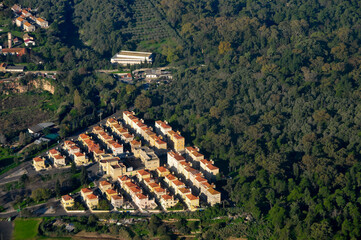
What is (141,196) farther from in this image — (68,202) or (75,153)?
(75,153)

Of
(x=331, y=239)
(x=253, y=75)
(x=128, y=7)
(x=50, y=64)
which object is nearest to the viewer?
(x=331, y=239)

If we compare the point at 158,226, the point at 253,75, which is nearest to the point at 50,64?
the point at 253,75

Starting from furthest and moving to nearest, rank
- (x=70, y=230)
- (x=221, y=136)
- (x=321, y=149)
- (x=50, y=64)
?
(x=50, y=64) → (x=221, y=136) → (x=321, y=149) → (x=70, y=230)

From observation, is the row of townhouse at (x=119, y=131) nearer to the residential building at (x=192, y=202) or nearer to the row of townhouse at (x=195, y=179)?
the row of townhouse at (x=195, y=179)

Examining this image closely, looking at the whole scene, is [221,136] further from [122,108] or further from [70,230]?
[70,230]

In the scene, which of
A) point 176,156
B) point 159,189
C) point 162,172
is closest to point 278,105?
point 176,156

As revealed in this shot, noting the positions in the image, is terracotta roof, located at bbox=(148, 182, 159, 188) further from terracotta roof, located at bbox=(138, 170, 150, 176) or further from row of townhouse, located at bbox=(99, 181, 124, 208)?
row of townhouse, located at bbox=(99, 181, 124, 208)

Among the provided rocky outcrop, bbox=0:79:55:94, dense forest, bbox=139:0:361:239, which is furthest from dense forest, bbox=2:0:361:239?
rocky outcrop, bbox=0:79:55:94

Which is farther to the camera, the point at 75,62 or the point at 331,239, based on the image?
the point at 75,62
